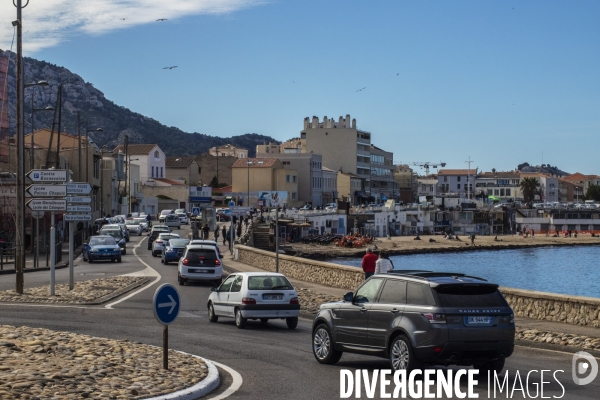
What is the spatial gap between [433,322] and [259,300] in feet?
30.7

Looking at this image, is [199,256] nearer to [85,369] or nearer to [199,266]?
[199,266]

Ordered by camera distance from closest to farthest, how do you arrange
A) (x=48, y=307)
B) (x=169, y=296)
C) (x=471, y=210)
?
(x=169, y=296) → (x=48, y=307) → (x=471, y=210)

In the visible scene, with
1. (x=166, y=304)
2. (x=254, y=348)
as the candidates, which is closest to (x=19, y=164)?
(x=254, y=348)

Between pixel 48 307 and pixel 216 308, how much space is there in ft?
17.0

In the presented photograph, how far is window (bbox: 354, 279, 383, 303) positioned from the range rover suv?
0.07ft

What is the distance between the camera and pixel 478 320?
41.1 feet

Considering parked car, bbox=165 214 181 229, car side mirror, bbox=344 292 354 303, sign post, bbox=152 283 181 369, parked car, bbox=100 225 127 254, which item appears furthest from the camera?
parked car, bbox=165 214 181 229

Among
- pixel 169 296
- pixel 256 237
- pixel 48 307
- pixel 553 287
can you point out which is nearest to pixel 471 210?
pixel 256 237

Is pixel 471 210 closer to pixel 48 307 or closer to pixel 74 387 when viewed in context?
pixel 48 307

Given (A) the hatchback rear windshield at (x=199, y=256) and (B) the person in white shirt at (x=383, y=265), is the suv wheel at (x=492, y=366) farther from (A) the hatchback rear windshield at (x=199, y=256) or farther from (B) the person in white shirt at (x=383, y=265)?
(A) the hatchback rear windshield at (x=199, y=256)

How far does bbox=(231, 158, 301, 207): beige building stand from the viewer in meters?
131

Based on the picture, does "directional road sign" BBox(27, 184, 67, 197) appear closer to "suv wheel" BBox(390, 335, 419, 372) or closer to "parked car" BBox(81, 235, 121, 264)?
"suv wheel" BBox(390, 335, 419, 372)

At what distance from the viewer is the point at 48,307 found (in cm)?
2409

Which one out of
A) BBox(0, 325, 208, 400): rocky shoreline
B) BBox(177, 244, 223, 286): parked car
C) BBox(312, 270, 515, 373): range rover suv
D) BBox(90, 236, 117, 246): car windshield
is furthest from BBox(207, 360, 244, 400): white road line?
BBox(90, 236, 117, 246): car windshield
